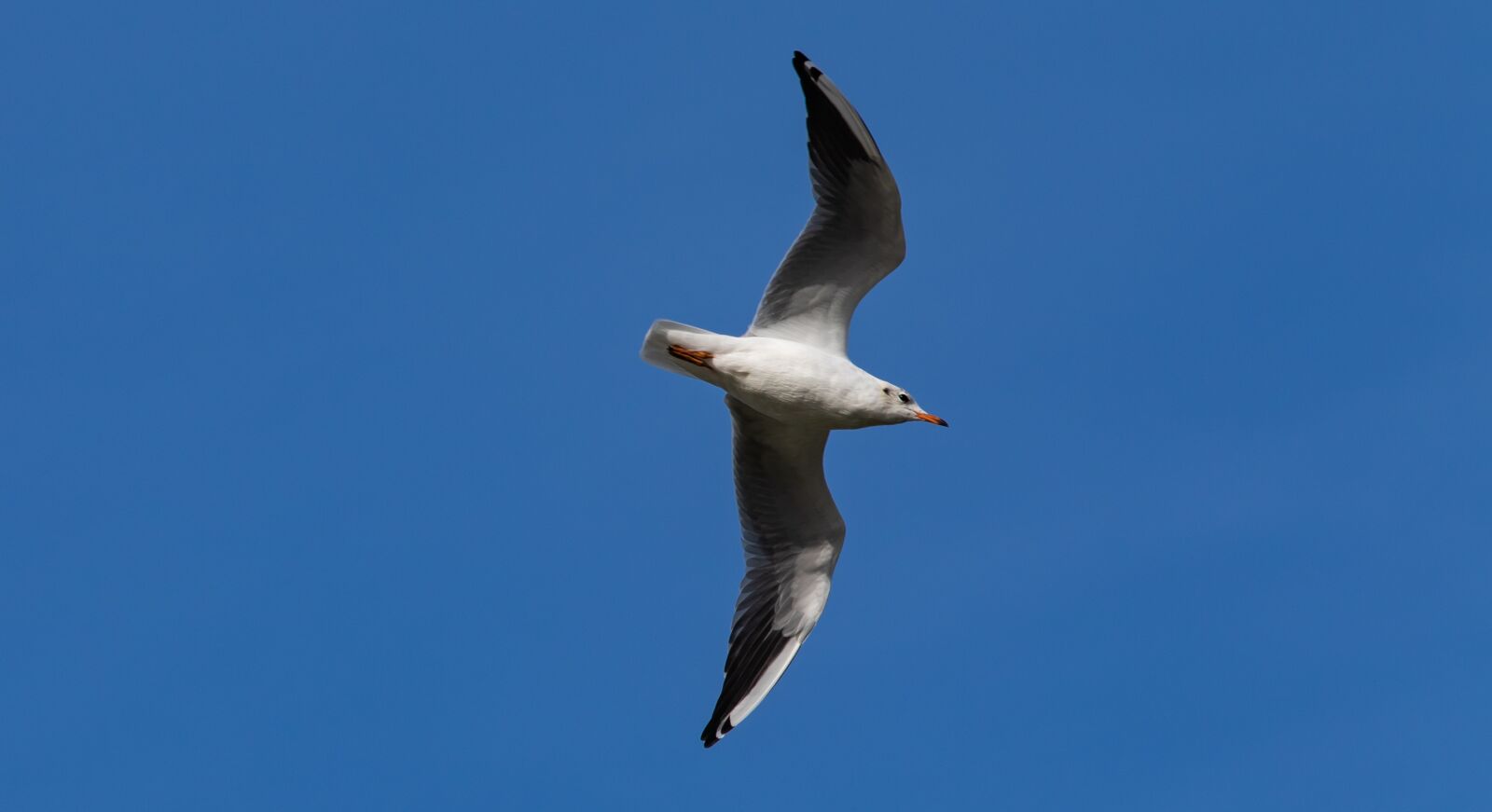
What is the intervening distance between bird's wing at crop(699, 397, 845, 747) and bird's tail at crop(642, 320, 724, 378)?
3.29 ft

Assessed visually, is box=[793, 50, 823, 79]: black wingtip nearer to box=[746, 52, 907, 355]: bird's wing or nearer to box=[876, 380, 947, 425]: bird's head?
box=[746, 52, 907, 355]: bird's wing

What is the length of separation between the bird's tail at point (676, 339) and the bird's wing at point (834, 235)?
54 cm

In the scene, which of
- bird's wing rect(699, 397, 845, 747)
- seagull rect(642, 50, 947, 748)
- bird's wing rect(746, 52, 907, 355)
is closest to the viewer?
bird's wing rect(746, 52, 907, 355)

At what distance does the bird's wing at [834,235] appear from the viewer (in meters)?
12.0

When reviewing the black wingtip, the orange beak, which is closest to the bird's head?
the orange beak

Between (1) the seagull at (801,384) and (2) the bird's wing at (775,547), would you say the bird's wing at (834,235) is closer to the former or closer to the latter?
(1) the seagull at (801,384)

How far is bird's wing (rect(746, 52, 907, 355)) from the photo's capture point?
11977 millimetres

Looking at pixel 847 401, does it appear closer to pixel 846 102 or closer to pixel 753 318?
pixel 753 318

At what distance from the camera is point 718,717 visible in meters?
13.1

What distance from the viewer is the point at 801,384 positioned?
12.1 metres

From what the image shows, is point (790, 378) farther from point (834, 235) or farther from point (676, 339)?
point (834, 235)

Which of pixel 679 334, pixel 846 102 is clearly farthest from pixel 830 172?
pixel 679 334

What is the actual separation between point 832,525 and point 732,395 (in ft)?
4.54

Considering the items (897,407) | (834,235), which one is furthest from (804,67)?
(897,407)
